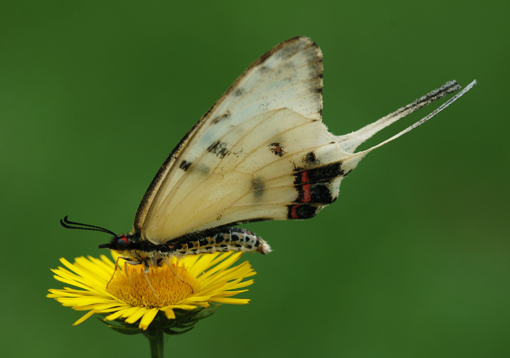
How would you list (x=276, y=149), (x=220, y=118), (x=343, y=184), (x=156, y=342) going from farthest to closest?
1. (x=343, y=184)
2. (x=276, y=149)
3. (x=220, y=118)
4. (x=156, y=342)

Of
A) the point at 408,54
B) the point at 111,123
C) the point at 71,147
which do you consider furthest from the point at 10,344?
the point at 408,54

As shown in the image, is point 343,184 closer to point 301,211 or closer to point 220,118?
point 301,211

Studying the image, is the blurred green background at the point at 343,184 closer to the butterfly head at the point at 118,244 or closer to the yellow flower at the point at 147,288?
the yellow flower at the point at 147,288

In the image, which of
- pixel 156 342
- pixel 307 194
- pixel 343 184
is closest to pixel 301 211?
Answer: pixel 307 194

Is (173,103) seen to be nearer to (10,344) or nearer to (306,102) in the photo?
(10,344)

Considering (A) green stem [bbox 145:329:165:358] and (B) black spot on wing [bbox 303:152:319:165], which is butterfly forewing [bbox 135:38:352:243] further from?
(A) green stem [bbox 145:329:165:358]

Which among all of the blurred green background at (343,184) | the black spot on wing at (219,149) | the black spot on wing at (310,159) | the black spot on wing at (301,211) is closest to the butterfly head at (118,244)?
the black spot on wing at (219,149)
